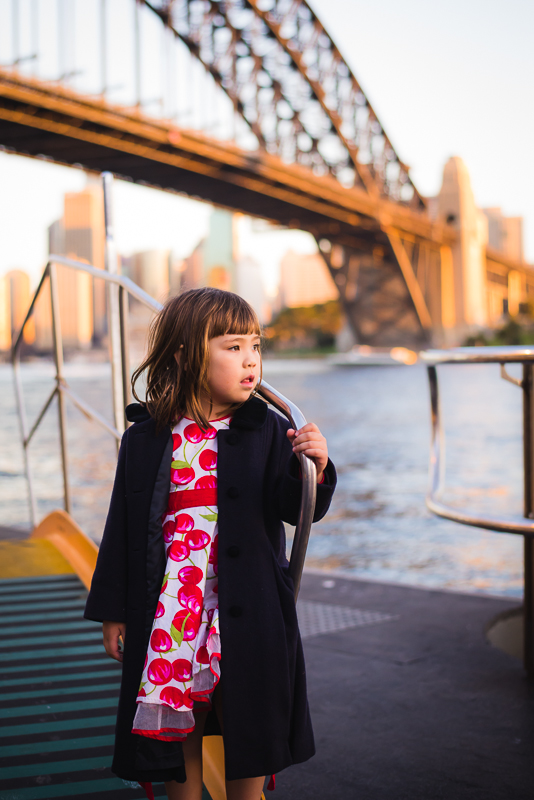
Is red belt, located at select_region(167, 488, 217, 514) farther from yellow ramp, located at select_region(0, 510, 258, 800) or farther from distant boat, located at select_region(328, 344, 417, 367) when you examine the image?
distant boat, located at select_region(328, 344, 417, 367)

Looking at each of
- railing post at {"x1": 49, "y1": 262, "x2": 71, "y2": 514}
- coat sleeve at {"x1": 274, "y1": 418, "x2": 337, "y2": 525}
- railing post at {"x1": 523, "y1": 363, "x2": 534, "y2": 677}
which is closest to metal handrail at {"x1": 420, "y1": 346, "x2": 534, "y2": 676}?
railing post at {"x1": 523, "y1": 363, "x2": 534, "y2": 677}

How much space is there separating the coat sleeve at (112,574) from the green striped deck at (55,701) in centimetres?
42

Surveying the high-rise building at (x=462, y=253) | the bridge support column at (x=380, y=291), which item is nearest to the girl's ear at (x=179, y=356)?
the bridge support column at (x=380, y=291)

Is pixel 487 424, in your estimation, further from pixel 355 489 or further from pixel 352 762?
pixel 352 762

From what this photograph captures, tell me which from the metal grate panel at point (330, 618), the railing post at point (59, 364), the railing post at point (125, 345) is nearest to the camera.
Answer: the railing post at point (125, 345)

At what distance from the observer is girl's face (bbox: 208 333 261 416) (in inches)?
45.0

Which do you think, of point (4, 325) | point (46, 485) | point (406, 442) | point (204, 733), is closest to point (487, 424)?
point (406, 442)

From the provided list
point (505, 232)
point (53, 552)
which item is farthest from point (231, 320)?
point (505, 232)

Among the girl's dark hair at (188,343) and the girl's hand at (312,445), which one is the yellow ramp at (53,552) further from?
the girl's hand at (312,445)

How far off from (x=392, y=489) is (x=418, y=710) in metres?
4.46

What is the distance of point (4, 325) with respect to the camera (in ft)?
160

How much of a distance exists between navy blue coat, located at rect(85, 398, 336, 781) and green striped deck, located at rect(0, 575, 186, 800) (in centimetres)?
34

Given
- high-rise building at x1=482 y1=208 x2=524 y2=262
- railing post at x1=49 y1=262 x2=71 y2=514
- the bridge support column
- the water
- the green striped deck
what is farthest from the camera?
high-rise building at x1=482 y1=208 x2=524 y2=262

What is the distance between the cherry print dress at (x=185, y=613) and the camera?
109 cm
